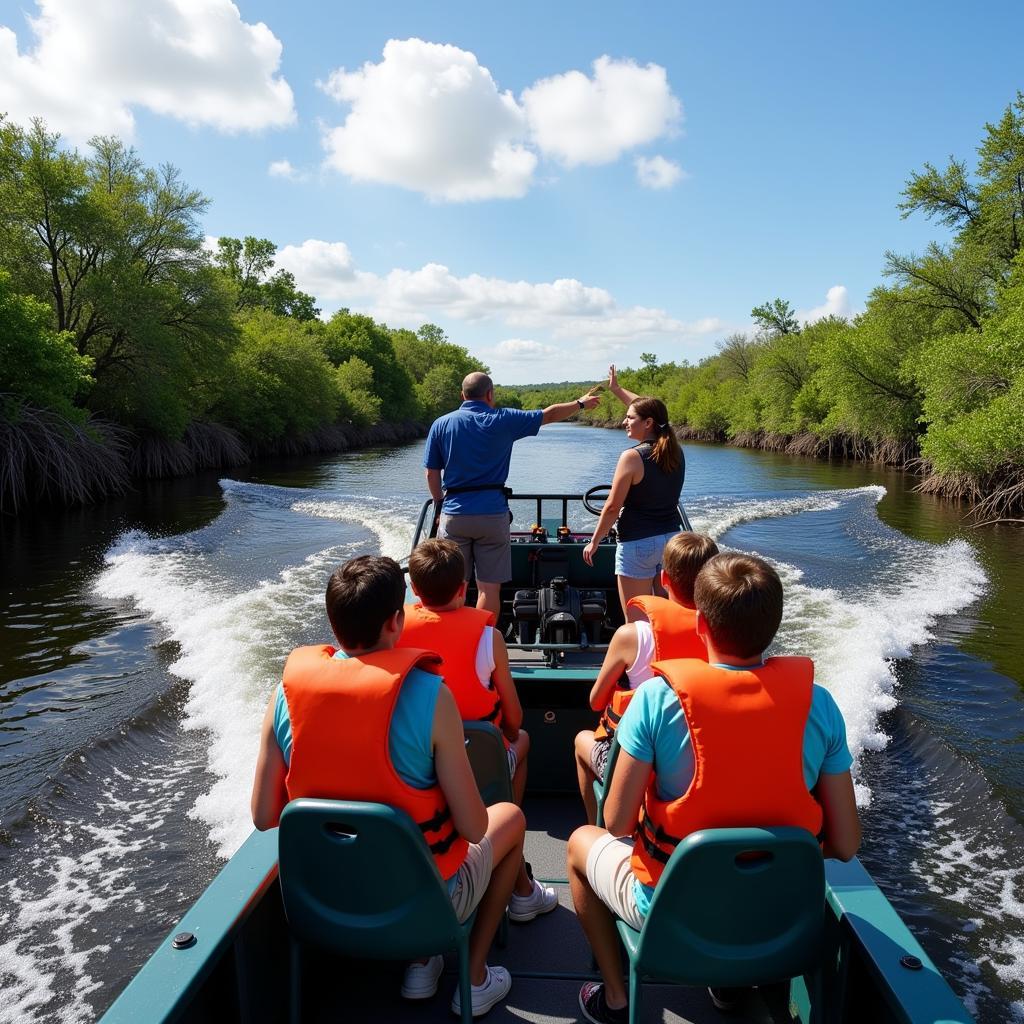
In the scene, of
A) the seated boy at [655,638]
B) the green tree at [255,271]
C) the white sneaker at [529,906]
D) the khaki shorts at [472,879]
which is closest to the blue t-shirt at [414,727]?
the khaki shorts at [472,879]

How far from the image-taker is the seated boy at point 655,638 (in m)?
2.29

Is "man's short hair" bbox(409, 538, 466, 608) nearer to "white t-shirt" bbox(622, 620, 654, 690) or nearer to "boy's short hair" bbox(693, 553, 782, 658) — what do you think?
"white t-shirt" bbox(622, 620, 654, 690)

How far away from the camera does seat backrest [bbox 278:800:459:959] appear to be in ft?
5.58

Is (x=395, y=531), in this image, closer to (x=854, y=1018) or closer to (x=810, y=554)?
(x=810, y=554)

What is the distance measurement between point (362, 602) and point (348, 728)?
29 centimetres

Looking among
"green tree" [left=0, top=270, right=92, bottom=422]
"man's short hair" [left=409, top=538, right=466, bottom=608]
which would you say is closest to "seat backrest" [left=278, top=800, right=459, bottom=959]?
"man's short hair" [left=409, top=538, right=466, bottom=608]

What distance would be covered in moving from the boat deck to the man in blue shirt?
2.15m

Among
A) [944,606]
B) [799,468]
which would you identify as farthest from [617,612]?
[799,468]

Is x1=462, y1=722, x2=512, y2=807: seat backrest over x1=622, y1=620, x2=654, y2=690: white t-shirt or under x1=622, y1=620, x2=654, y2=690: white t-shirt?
under

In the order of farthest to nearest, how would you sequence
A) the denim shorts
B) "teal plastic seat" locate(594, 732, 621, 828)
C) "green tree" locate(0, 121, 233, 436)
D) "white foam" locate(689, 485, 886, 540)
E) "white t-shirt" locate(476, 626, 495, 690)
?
"green tree" locate(0, 121, 233, 436) → "white foam" locate(689, 485, 886, 540) → the denim shorts → "white t-shirt" locate(476, 626, 495, 690) → "teal plastic seat" locate(594, 732, 621, 828)

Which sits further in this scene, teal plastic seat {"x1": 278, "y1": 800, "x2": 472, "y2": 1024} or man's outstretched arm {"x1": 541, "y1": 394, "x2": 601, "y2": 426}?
man's outstretched arm {"x1": 541, "y1": 394, "x2": 601, "y2": 426}

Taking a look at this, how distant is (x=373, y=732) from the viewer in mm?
1746

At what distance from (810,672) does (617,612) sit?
4053 mm

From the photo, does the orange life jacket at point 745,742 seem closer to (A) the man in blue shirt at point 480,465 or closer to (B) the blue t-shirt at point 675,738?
(B) the blue t-shirt at point 675,738
